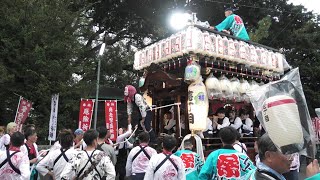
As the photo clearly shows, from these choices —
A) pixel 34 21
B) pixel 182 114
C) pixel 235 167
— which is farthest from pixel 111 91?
pixel 235 167

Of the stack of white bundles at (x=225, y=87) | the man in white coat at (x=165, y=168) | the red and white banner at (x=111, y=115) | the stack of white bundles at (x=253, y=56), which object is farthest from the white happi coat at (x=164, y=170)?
the red and white banner at (x=111, y=115)

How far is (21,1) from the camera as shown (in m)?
9.75

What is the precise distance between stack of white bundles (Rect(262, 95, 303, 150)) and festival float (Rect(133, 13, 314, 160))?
16.1 ft

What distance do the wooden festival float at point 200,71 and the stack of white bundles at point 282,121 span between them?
193 inches

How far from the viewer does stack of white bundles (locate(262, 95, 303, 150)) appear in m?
2.02

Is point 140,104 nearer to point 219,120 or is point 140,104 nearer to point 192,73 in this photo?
point 192,73

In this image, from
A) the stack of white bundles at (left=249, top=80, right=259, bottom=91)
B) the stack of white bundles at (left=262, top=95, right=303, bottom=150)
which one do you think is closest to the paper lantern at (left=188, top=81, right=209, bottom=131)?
the stack of white bundles at (left=249, top=80, right=259, bottom=91)

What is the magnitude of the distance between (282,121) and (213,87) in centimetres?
543

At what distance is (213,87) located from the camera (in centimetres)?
748

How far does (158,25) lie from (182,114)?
8.66m

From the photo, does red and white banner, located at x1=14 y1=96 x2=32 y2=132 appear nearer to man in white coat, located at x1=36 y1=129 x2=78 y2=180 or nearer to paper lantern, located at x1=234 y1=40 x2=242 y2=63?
man in white coat, located at x1=36 y1=129 x2=78 y2=180

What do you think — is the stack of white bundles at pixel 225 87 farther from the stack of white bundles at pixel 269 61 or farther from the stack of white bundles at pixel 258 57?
the stack of white bundles at pixel 269 61

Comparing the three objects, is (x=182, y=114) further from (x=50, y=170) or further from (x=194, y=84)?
(x=50, y=170)

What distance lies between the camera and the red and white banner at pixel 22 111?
364 inches
